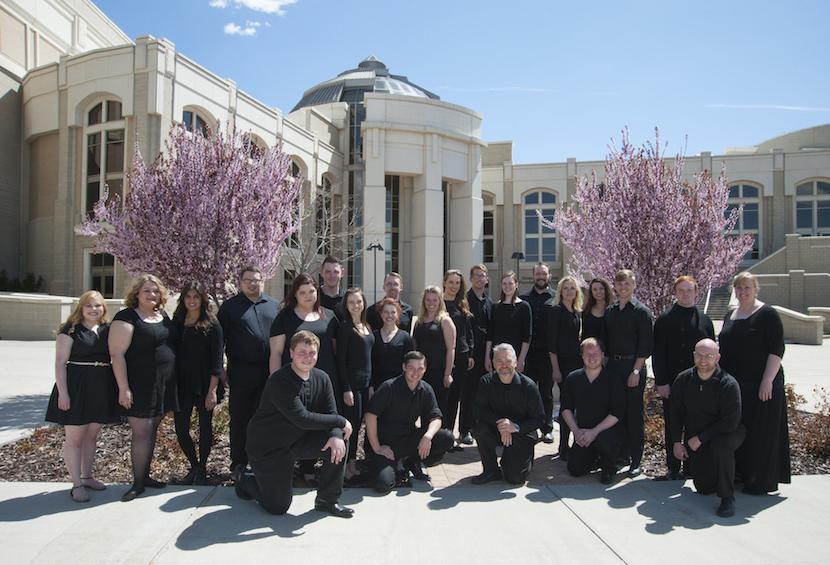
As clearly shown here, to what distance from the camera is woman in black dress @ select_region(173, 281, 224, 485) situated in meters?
4.79

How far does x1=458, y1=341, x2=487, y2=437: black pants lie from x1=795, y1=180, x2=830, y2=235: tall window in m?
38.9

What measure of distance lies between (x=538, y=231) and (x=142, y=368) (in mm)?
35825

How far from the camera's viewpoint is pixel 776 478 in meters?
4.49

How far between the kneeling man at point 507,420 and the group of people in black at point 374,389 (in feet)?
0.04

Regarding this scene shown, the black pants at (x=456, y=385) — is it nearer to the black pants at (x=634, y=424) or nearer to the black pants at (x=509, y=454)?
the black pants at (x=509, y=454)

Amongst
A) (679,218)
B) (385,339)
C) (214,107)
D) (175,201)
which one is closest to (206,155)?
(175,201)

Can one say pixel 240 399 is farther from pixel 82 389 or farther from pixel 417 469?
pixel 417 469

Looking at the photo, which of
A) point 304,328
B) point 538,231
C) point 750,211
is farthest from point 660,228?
point 750,211

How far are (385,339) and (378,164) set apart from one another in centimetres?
2638

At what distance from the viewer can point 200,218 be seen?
7.87 metres

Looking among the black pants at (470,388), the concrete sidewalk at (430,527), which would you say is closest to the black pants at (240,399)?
the concrete sidewalk at (430,527)

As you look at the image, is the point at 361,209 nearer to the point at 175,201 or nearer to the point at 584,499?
the point at 175,201

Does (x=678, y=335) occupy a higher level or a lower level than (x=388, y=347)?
higher

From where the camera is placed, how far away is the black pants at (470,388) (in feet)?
21.2
